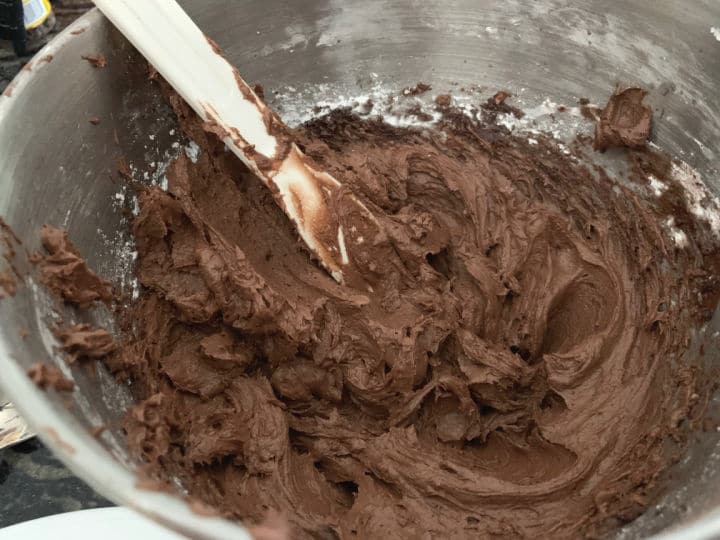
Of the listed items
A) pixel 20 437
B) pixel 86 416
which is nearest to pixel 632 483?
pixel 86 416

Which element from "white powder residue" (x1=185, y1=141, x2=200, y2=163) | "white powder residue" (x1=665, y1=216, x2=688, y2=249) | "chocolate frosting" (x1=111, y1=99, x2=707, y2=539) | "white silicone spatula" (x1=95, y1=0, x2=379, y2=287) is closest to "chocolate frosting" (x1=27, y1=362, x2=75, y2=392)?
"chocolate frosting" (x1=111, y1=99, x2=707, y2=539)

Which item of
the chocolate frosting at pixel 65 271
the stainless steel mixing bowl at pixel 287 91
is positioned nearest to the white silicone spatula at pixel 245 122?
the stainless steel mixing bowl at pixel 287 91

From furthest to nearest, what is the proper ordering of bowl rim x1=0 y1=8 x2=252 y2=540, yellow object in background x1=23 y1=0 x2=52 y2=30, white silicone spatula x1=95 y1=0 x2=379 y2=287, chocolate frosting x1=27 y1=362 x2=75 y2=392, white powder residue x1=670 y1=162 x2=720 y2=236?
yellow object in background x1=23 y1=0 x2=52 y2=30
white powder residue x1=670 y1=162 x2=720 y2=236
white silicone spatula x1=95 y1=0 x2=379 y2=287
chocolate frosting x1=27 y1=362 x2=75 y2=392
bowl rim x1=0 y1=8 x2=252 y2=540

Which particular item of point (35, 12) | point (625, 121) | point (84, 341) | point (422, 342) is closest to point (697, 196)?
point (625, 121)

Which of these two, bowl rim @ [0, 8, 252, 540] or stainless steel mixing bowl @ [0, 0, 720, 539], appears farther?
stainless steel mixing bowl @ [0, 0, 720, 539]

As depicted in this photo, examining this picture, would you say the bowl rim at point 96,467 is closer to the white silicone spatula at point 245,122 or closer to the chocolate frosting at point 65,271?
the chocolate frosting at point 65,271

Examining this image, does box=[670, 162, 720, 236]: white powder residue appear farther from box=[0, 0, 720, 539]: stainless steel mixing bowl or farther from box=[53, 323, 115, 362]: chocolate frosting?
box=[53, 323, 115, 362]: chocolate frosting

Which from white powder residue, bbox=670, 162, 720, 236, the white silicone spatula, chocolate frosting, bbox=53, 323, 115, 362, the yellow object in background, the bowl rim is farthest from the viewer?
the yellow object in background

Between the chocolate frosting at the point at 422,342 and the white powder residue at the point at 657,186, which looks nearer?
the chocolate frosting at the point at 422,342
